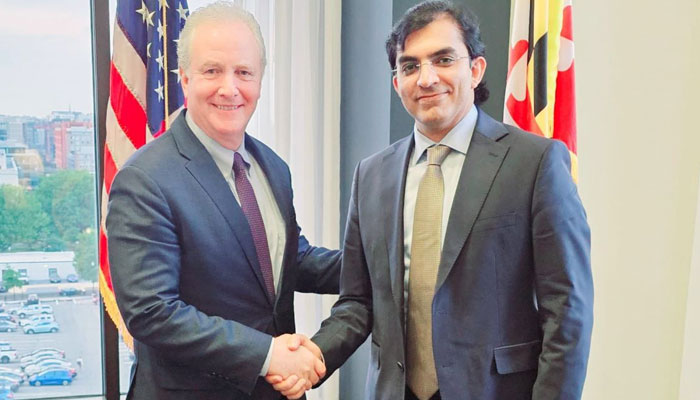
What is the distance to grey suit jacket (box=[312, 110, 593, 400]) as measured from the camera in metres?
1.31

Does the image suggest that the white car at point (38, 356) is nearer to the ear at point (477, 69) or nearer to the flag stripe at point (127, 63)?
the flag stripe at point (127, 63)

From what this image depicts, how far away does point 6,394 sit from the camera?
323 cm

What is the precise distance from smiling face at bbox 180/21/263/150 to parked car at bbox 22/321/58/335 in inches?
87.1

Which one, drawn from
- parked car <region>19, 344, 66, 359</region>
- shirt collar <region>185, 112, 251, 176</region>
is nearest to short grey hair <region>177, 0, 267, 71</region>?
shirt collar <region>185, 112, 251, 176</region>

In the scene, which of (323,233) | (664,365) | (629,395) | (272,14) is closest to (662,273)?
(664,365)

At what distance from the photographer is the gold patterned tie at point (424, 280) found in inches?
56.4

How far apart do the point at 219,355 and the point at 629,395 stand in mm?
1719

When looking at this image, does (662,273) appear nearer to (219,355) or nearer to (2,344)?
(219,355)

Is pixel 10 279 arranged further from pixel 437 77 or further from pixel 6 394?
pixel 437 77

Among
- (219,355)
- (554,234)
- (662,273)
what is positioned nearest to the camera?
(554,234)

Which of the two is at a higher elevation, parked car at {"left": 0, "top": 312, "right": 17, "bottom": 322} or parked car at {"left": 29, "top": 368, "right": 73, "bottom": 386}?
parked car at {"left": 0, "top": 312, "right": 17, "bottom": 322}

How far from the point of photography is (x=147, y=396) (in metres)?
1.55

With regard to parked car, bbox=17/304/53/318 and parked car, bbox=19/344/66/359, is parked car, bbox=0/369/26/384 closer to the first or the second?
parked car, bbox=19/344/66/359

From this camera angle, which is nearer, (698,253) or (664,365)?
(698,253)
